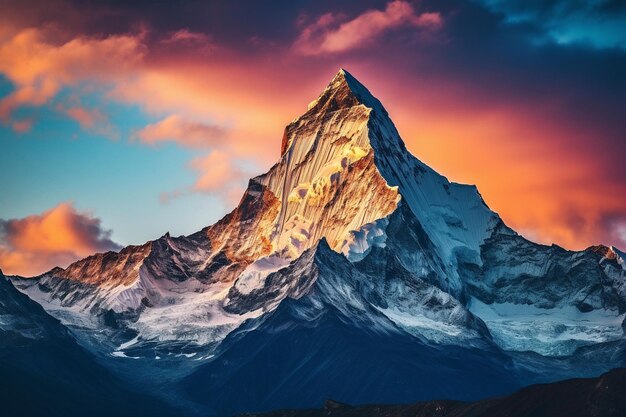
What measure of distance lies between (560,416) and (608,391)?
7079 mm

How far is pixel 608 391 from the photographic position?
198 m

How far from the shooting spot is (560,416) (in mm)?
199500
